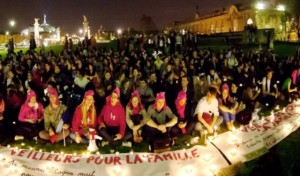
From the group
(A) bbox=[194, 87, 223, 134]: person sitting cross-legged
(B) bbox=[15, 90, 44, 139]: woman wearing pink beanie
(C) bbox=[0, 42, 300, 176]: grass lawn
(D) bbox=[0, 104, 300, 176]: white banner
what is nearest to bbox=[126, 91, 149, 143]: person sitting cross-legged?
(C) bbox=[0, 42, 300, 176]: grass lawn

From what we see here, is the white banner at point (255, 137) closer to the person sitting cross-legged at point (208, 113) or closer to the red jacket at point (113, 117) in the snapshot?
the person sitting cross-legged at point (208, 113)

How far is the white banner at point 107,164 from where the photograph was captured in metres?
5.91

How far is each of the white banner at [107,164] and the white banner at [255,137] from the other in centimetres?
52

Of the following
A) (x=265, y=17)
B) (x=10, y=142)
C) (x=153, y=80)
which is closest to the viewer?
(x=10, y=142)

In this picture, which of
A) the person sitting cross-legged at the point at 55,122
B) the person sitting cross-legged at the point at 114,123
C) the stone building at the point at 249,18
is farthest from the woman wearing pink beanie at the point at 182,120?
the stone building at the point at 249,18

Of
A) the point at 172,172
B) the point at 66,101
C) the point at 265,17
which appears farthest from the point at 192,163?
the point at 265,17

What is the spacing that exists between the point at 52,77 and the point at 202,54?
783cm

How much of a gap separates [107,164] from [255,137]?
9.99ft

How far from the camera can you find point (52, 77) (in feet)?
40.9

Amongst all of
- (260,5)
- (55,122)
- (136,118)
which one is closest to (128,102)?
(136,118)

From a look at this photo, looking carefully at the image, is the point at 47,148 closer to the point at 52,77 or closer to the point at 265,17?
the point at 52,77

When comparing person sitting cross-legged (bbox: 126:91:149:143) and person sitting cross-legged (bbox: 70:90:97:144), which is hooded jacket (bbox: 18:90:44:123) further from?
person sitting cross-legged (bbox: 126:91:149:143)

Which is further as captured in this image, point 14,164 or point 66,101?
point 66,101

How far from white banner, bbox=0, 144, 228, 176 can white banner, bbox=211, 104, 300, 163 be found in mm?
518
